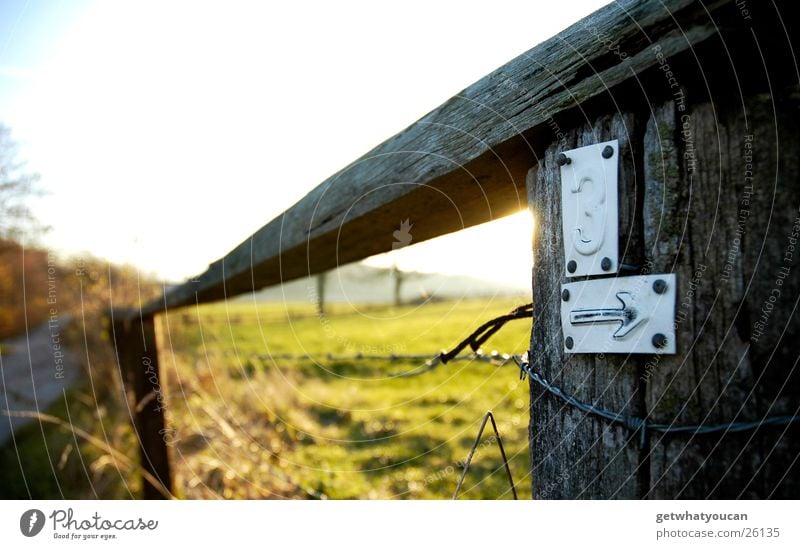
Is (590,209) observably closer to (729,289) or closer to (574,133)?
(574,133)

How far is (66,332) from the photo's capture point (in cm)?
950

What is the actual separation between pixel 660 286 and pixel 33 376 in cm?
1201

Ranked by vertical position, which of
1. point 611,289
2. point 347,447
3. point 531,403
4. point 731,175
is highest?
point 731,175

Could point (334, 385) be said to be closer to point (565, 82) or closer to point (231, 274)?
point (231, 274)

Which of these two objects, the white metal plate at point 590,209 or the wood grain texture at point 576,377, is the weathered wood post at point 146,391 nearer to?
the wood grain texture at point 576,377

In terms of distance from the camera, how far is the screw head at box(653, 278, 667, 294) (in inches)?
38.5

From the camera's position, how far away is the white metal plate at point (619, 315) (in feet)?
3.22

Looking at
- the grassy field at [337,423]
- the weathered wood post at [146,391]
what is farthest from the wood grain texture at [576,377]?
the weathered wood post at [146,391]

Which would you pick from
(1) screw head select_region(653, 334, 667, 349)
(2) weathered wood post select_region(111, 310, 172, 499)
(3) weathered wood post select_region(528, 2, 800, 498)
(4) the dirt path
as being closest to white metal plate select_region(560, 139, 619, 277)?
(3) weathered wood post select_region(528, 2, 800, 498)

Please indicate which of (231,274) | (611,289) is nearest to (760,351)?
(611,289)

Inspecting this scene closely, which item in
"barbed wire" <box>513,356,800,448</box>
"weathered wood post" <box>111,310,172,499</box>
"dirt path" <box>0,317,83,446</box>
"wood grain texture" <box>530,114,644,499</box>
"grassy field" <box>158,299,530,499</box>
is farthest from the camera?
"dirt path" <box>0,317,83,446</box>

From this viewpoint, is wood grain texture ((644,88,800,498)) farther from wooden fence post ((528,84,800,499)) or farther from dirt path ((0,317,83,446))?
dirt path ((0,317,83,446))
